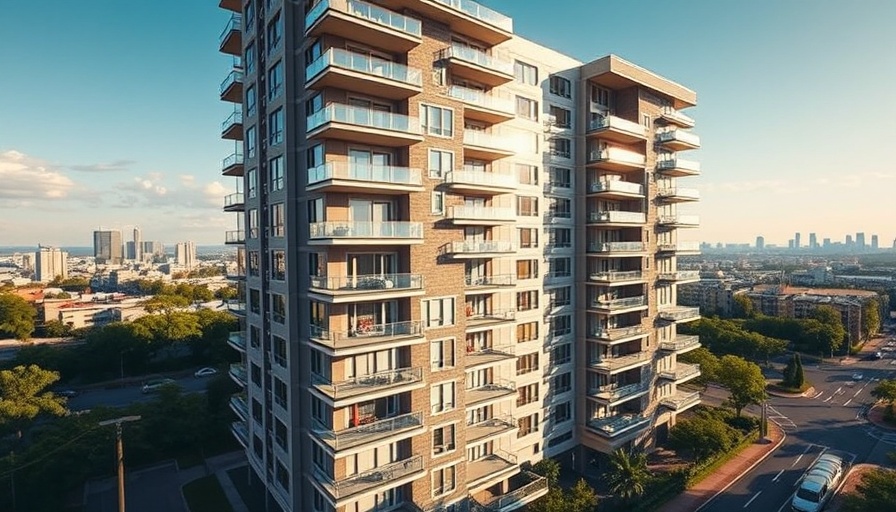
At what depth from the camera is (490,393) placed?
105 ft

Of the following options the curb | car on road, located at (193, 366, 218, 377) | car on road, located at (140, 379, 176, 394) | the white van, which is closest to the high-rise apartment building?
the curb

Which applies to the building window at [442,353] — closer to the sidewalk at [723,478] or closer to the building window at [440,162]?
the building window at [440,162]

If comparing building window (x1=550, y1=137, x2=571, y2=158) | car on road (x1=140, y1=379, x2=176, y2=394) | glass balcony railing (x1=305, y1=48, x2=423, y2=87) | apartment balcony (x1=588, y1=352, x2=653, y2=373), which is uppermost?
glass balcony railing (x1=305, y1=48, x2=423, y2=87)

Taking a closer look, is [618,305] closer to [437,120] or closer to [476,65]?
[437,120]

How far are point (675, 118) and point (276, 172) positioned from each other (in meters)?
38.0

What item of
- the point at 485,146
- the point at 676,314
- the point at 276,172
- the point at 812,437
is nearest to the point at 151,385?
the point at 276,172

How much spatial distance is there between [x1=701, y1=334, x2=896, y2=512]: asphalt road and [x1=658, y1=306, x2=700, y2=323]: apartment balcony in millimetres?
14542

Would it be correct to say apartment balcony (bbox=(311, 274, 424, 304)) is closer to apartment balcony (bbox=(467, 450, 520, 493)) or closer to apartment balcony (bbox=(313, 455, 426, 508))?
apartment balcony (bbox=(313, 455, 426, 508))

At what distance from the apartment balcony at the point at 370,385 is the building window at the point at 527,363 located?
12512 mm

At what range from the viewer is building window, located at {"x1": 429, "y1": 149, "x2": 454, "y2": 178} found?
1090 inches

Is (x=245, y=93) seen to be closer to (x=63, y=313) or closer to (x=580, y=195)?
(x=580, y=195)

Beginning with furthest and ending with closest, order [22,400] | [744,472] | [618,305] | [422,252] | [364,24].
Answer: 1. [22,400]
2. [744,472]
3. [618,305]
4. [422,252]
5. [364,24]

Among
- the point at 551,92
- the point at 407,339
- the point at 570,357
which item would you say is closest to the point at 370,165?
the point at 407,339

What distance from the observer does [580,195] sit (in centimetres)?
4053
